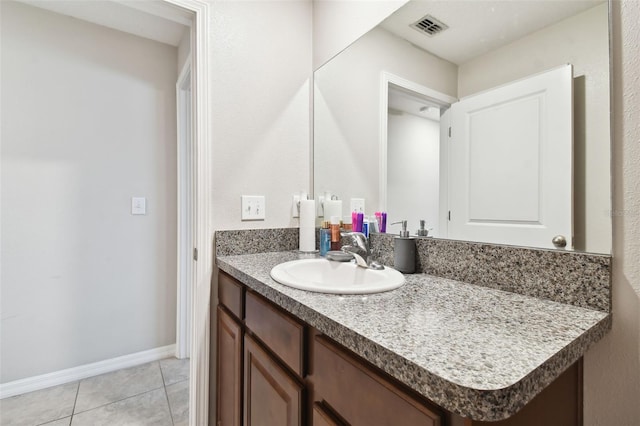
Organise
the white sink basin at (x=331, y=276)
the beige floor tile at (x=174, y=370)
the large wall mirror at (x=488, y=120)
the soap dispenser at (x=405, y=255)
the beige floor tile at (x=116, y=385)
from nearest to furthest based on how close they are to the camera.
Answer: the large wall mirror at (x=488, y=120) → the white sink basin at (x=331, y=276) → the soap dispenser at (x=405, y=255) → the beige floor tile at (x=116, y=385) → the beige floor tile at (x=174, y=370)

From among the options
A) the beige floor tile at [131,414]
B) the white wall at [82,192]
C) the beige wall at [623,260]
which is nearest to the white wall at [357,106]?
the beige wall at [623,260]

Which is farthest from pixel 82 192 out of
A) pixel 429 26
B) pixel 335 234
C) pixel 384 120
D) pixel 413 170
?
pixel 429 26

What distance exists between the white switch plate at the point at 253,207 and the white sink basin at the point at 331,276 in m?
0.39

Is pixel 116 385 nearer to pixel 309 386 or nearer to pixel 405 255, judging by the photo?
pixel 309 386

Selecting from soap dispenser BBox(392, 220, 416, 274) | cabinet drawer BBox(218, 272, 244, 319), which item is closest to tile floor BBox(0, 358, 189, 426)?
cabinet drawer BBox(218, 272, 244, 319)

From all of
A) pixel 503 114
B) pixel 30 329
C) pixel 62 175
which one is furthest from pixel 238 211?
pixel 30 329

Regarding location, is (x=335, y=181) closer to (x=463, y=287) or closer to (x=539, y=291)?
(x=463, y=287)

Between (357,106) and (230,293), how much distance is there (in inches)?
38.3

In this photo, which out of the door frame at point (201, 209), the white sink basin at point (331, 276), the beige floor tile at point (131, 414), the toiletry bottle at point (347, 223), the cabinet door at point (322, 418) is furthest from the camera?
the beige floor tile at point (131, 414)

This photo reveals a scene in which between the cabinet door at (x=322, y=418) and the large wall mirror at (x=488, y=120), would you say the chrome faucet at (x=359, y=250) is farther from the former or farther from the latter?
the cabinet door at (x=322, y=418)

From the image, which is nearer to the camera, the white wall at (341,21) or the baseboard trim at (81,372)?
the white wall at (341,21)

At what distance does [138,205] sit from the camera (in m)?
2.11

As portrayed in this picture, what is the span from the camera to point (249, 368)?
3.18 feet

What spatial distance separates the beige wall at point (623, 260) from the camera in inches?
24.0
